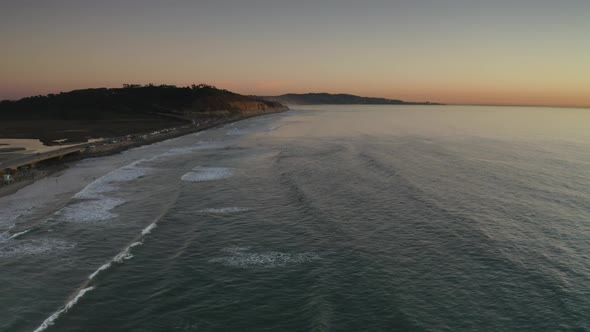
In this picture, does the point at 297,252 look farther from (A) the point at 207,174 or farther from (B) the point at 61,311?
(A) the point at 207,174

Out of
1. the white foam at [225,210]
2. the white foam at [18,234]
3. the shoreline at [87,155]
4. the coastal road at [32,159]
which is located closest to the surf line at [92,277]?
the white foam at [225,210]

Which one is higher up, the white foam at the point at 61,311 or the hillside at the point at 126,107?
the hillside at the point at 126,107

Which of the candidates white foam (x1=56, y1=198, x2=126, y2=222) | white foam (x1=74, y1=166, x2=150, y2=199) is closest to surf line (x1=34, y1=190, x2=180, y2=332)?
white foam (x1=56, y1=198, x2=126, y2=222)

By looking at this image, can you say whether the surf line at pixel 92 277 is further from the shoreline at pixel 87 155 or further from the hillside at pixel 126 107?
the hillside at pixel 126 107

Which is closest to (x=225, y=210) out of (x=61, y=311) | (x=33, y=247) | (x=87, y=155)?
(x=33, y=247)

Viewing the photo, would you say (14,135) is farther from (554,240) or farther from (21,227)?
(554,240)
